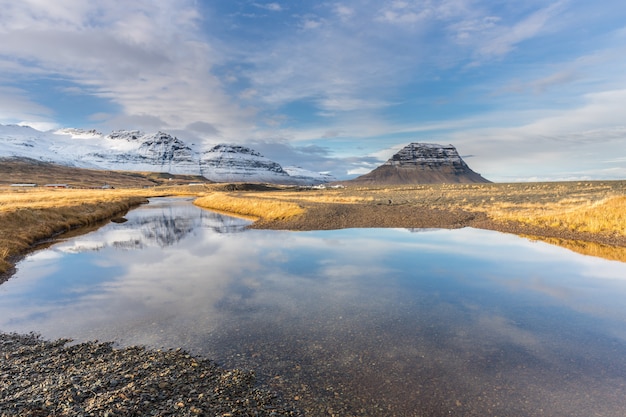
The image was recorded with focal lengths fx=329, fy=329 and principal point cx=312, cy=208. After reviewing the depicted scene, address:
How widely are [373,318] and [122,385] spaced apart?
8.28 m

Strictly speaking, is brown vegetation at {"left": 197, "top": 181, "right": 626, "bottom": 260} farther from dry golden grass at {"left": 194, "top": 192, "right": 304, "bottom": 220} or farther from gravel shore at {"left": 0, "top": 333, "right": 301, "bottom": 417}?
gravel shore at {"left": 0, "top": 333, "right": 301, "bottom": 417}

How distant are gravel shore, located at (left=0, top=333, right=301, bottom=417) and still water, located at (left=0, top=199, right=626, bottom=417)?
708 millimetres

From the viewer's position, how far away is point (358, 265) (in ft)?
67.2

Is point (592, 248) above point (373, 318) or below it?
above

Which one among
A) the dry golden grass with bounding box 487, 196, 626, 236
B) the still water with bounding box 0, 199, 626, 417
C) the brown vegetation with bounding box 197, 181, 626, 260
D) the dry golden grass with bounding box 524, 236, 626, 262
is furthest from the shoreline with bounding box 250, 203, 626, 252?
the still water with bounding box 0, 199, 626, 417

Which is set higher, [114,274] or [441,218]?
[441,218]

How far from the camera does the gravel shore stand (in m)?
6.68

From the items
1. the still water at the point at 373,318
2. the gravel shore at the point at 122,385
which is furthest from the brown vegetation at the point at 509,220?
the gravel shore at the point at 122,385

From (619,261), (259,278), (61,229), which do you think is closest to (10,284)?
(259,278)

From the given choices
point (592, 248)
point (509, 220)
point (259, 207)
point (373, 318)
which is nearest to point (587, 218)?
point (509, 220)

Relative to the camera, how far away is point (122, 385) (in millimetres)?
7637

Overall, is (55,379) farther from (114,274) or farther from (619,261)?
(619,261)

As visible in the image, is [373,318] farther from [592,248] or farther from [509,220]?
[509,220]

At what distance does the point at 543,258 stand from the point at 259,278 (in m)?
18.5
